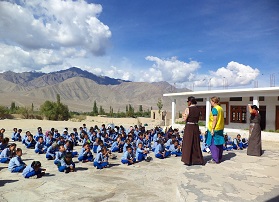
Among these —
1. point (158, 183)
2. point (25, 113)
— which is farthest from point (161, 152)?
point (25, 113)

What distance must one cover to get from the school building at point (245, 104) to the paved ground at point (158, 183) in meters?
10.6

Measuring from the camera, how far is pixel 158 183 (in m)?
7.09

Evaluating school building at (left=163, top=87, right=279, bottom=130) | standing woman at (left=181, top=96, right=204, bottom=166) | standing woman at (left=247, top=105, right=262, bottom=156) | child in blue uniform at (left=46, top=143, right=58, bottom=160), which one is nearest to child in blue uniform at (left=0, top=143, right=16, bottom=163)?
child in blue uniform at (left=46, top=143, right=58, bottom=160)

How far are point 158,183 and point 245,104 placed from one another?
15.3 m

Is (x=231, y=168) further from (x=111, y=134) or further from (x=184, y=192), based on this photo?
(x=111, y=134)

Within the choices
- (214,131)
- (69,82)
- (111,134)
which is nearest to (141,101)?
(69,82)

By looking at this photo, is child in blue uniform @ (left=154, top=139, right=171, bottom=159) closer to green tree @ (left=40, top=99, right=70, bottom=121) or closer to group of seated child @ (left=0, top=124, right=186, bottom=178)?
group of seated child @ (left=0, top=124, right=186, bottom=178)

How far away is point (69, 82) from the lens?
15538cm

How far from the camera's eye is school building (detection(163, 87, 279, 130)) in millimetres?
17770

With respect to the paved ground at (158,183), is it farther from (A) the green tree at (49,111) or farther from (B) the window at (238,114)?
(A) the green tree at (49,111)

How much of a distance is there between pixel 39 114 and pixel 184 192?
37.9 meters

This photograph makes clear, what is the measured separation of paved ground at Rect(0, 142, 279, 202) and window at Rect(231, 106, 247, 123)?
A: 13.4 m

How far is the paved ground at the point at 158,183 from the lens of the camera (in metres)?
5.02

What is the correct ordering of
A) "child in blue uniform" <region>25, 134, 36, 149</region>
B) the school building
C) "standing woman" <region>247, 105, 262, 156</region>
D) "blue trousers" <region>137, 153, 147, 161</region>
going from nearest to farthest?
1. "standing woman" <region>247, 105, 262, 156</region>
2. "blue trousers" <region>137, 153, 147, 161</region>
3. "child in blue uniform" <region>25, 134, 36, 149</region>
4. the school building
